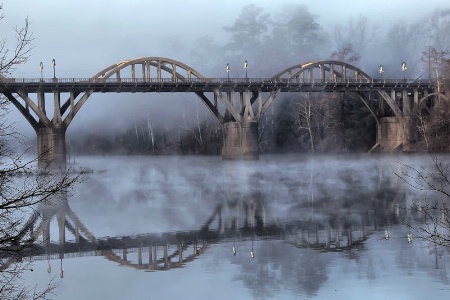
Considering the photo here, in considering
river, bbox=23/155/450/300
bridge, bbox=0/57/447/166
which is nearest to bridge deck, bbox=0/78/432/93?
bridge, bbox=0/57/447/166

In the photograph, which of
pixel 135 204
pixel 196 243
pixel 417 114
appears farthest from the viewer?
pixel 417 114

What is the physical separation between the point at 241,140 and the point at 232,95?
557 centimetres

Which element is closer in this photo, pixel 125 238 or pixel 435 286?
pixel 435 286

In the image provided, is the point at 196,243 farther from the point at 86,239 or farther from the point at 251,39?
the point at 251,39

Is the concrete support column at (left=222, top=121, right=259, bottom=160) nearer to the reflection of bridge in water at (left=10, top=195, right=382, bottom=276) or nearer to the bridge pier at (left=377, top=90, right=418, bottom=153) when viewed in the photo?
the bridge pier at (left=377, top=90, right=418, bottom=153)

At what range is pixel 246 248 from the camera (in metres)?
24.1

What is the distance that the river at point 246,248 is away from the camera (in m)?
18.7

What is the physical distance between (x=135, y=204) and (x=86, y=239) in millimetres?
12804

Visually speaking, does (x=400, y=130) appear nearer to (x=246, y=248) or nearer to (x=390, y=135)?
(x=390, y=135)

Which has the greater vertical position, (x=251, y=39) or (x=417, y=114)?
(x=251, y=39)

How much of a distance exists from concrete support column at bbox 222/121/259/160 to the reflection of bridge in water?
5891 cm

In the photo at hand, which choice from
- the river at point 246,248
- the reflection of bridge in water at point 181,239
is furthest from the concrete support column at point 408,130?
the reflection of bridge in water at point 181,239

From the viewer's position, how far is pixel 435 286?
59.9ft

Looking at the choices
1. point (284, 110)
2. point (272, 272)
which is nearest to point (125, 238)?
point (272, 272)
